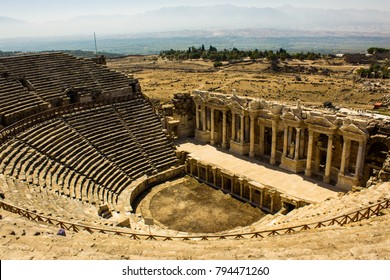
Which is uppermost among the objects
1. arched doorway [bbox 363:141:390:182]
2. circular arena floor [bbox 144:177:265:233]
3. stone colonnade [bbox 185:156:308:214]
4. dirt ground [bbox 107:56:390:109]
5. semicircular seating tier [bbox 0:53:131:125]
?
semicircular seating tier [bbox 0:53:131:125]

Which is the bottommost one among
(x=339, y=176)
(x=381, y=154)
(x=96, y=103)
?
(x=339, y=176)

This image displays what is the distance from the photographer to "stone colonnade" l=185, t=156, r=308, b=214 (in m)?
24.9

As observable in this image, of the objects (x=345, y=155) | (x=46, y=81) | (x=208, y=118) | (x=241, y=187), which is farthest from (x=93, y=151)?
(x=345, y=155)

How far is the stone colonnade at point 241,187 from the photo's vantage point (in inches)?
979

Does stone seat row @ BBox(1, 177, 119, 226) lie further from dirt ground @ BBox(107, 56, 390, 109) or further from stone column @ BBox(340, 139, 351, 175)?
dirt ground @ BBox(107, 56, 390, 109)

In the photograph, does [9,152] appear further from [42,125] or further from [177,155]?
[177,155]

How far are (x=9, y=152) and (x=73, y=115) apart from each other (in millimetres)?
8481

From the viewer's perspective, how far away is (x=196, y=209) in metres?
25.9

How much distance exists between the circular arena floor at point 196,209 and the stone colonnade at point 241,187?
63 centimetres

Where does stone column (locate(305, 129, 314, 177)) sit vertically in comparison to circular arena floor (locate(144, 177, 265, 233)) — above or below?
above

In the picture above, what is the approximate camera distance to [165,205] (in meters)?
26.5

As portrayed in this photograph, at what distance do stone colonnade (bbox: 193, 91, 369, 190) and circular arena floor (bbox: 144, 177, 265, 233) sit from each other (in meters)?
5.97

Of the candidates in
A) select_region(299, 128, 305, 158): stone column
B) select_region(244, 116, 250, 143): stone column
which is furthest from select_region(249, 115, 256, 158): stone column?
select_region(299, 128, 305, 158): stone column

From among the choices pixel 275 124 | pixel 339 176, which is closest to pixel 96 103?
pixel 275 124
